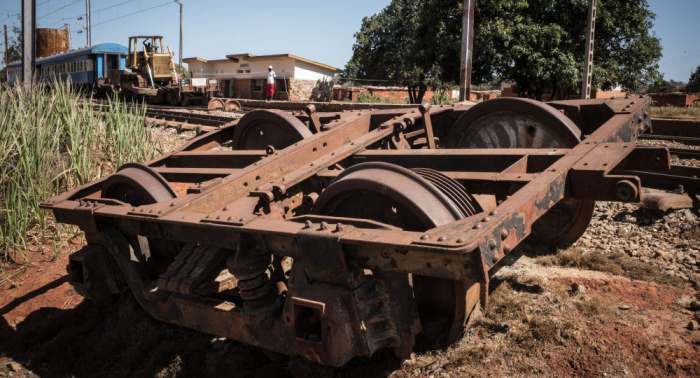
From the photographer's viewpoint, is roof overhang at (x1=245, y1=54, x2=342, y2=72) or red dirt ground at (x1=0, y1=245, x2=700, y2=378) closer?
red dirt ground at (x1=0, y1=245, x2=700, y2=378)

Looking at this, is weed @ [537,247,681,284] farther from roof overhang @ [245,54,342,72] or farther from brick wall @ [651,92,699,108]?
roof overhang @ [245,54,342,72]

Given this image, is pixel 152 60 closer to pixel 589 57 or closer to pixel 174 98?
pixel 174 98

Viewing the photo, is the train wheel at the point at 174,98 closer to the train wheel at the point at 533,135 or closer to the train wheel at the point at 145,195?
the train wheel at the point at 145,195

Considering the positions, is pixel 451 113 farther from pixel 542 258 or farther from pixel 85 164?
pixel 85 164

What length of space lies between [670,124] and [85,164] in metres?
10.2

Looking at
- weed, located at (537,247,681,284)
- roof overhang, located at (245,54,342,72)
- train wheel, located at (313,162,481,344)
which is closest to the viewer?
train wheel, located at (313,162,481,344)

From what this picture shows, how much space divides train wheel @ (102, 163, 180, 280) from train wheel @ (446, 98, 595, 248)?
7.67 ft

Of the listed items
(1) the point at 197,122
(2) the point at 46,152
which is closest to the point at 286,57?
(1) the point at 197,122

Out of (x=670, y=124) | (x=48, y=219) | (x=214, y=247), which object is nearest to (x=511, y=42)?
(x=670, y=124)

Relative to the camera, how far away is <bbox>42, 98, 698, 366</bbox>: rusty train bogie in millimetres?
2074

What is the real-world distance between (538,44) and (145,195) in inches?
734

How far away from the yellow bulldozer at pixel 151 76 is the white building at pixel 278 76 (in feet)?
21.7

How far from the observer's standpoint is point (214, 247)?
2748 mm

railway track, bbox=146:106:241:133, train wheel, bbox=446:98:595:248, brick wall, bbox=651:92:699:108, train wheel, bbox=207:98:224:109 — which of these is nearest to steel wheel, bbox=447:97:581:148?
train wheel, bbox=446:98:595:248
